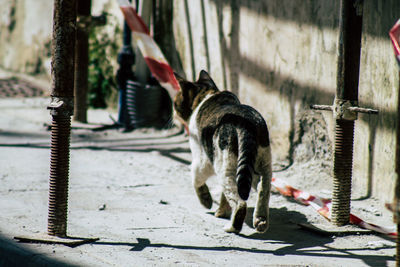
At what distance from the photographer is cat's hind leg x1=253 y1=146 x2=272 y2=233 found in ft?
12.7

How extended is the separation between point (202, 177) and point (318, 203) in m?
0.89

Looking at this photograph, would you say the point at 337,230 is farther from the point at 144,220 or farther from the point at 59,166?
the point at 59,166

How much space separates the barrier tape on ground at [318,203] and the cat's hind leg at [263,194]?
532 millimetres

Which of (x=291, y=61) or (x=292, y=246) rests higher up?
(x=291, y=61)

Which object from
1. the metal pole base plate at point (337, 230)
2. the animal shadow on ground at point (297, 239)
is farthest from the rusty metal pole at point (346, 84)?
the animal shadow on ground at point (297, 239)

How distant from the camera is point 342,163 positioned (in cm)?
389

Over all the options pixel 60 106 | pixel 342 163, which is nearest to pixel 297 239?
pixel 342 163

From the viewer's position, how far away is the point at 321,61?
521 cm

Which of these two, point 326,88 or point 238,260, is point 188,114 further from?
point 238,260

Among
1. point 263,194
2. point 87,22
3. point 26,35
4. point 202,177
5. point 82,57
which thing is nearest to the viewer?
point 263,194

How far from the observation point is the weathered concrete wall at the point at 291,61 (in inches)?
176

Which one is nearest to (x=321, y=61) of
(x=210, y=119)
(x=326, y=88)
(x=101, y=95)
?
(x=326, y=88)

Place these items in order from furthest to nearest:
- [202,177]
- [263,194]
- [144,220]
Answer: [202,177]
[144,220]
[263,194]

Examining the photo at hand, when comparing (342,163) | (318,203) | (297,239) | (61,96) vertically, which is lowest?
(297,239)
